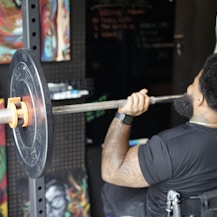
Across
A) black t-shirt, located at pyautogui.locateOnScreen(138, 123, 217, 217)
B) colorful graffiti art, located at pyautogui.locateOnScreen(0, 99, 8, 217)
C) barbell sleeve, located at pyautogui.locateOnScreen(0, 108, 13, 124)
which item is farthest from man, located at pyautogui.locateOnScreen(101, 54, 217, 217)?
colorful graffiti art, located at pyautogui.locateOnScreen(0, 99, 8, 217)

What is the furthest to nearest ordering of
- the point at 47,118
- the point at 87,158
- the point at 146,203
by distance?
1. the point at 87,158
2. the point at 146,203
3. the point at 47,118

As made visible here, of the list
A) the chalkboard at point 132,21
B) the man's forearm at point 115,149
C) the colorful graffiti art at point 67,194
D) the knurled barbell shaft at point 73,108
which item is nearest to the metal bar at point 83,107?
the knurled barbell shaft at point 73,108

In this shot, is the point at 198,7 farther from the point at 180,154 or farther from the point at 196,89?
the point at 180,154

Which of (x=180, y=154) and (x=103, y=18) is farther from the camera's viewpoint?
(x=103, y=18)

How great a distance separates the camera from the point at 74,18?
2770 millimetres

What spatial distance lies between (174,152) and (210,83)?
0.27 meters

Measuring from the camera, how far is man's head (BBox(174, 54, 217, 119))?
1.81 metres

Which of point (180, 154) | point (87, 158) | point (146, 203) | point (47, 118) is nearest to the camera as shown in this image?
point (47, 118)

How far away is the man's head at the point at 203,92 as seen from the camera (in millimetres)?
1809

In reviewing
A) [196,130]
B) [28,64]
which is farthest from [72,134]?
[28,64]

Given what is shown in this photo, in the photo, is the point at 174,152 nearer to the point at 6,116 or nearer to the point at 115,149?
the point at 115,149

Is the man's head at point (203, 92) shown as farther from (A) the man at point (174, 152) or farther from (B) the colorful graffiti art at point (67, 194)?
(B) the colorful graffiti art at point (67, 194)

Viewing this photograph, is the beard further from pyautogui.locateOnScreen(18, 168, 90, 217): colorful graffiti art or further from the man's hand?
pyautogui.locateOnScreen(18, 168, 90, 217): colorful graffiti art

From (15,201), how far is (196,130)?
52.7 inches
